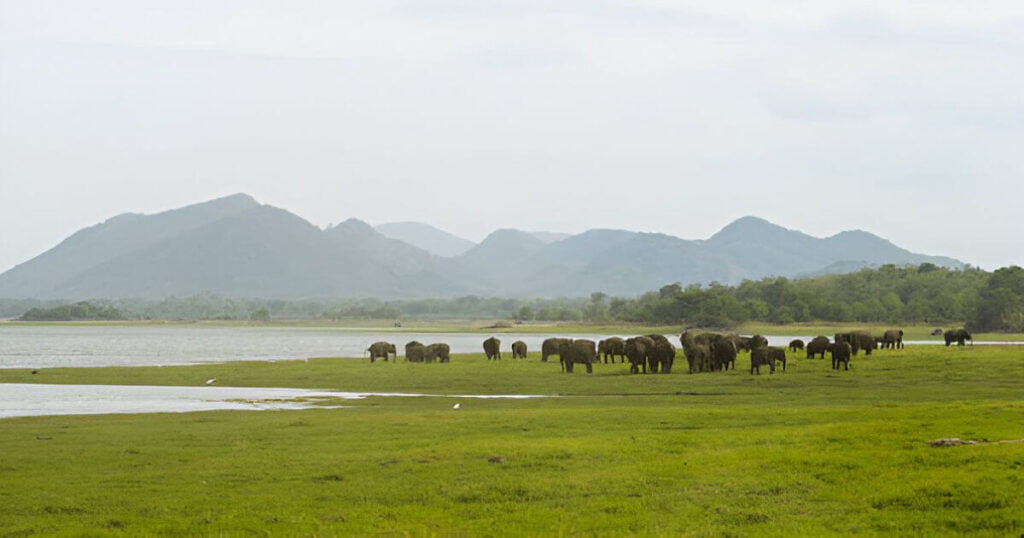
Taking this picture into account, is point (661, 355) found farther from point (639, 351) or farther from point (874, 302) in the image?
point (874, 302)

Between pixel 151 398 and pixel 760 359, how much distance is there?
27.5m

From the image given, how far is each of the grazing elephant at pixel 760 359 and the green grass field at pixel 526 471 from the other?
15.3m

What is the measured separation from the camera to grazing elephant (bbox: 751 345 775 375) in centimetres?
5191

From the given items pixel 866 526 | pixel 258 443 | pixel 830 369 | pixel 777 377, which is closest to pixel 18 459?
pixel 258 443

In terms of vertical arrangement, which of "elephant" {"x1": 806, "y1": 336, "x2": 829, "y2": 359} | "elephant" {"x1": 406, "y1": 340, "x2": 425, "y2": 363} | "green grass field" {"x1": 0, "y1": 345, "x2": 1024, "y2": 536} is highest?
"elephant" {"x1": 806, "y1": 336, "x2": 829, "y2": 359}

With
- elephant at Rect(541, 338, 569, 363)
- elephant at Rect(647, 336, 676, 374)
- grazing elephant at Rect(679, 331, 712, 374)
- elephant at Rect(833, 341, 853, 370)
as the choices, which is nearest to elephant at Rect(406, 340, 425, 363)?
elephant at Rect(541, 338, 569, 363)

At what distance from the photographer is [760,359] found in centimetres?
5225

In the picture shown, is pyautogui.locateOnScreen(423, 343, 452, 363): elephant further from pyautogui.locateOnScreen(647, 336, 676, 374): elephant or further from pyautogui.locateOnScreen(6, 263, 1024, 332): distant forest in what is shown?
pyautogui.locateOnScreen(6, 263, 1024, 332): distant forest

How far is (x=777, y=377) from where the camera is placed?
49.1m

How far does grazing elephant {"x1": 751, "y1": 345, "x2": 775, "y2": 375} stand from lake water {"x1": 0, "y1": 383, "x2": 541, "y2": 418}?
14.2m

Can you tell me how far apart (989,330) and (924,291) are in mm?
43371

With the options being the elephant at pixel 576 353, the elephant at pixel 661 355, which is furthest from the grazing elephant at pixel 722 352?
the elephant at pixel 576 353

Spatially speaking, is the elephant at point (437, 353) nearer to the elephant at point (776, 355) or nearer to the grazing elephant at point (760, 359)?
the grazing elephant at point (760, 359)

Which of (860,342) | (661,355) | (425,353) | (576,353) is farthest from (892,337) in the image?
(425,353)
